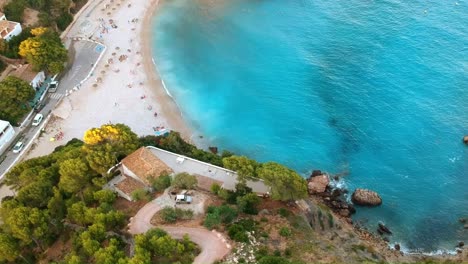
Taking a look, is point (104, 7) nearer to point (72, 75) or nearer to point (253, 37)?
point (72, 75)

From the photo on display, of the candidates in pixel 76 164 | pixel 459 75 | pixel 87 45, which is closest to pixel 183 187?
pixel 76 164

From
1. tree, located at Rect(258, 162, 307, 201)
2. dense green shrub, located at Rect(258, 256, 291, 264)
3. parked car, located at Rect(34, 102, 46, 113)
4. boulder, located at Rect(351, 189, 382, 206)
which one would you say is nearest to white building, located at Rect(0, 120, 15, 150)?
parked car, located at Rect(34, 102, 46, 113)

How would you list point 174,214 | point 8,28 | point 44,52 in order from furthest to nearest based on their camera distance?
point 8,28 → point 44,52 → point 174,214

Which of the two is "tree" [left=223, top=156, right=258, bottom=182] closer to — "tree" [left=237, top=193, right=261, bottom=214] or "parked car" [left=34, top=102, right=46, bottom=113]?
"tree" [left=237, top=193, right=261, bottom=214]

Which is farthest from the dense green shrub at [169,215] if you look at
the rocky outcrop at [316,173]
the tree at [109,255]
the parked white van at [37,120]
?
the parked white van at [37,120]

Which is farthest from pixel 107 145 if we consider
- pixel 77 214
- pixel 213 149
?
pixel 213 149

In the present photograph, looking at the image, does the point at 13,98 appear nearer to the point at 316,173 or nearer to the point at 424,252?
the point at 316,173
